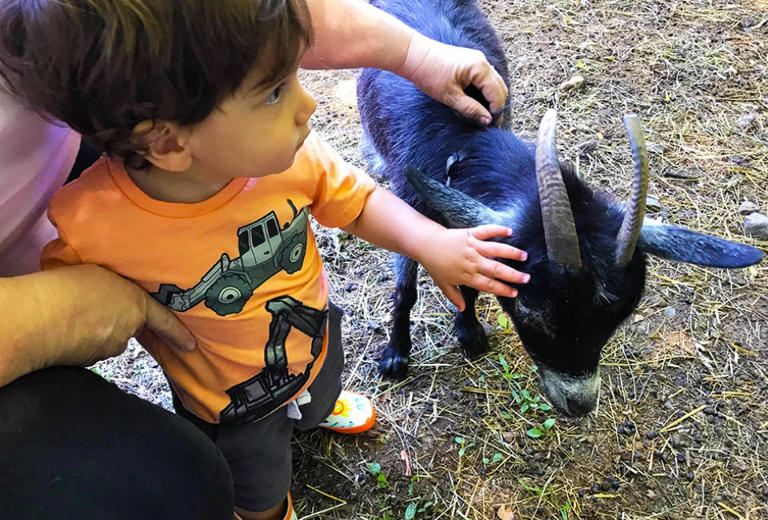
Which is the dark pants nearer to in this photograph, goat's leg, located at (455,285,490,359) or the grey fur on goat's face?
the grey fur on goat's face

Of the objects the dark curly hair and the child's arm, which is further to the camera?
the child's arm

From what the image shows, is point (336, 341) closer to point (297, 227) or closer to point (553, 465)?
point (297, 227)

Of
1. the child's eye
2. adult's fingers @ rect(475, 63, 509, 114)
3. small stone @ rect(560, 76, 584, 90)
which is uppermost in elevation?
the child's eye

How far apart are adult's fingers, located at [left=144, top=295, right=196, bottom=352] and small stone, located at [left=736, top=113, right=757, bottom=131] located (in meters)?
3.76

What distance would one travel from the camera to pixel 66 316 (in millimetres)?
1396

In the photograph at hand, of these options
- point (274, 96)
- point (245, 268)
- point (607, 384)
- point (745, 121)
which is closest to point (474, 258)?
point (245, 268)

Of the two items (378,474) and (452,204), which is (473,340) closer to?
(378,474)

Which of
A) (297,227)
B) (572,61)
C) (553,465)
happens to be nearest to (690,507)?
(553,465)

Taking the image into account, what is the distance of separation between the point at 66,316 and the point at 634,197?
1.46 m

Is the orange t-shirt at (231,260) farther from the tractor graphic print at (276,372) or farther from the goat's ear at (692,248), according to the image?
the goat's ear at (692,248)

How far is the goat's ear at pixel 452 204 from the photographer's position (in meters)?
2.19

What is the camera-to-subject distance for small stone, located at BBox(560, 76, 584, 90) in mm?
4367

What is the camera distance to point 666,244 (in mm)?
2057

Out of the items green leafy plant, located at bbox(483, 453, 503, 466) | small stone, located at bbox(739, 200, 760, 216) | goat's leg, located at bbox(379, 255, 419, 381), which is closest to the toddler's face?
goat's leg, located at bbox(379, 255, 419, 381)
